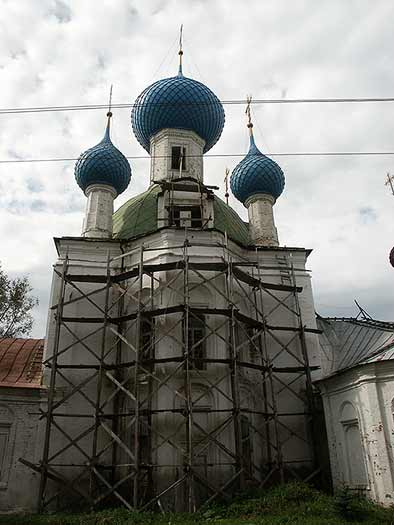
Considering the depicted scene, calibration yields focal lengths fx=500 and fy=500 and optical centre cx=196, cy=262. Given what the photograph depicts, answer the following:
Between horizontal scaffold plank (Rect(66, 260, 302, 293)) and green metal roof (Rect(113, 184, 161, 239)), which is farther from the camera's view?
green metal roof (Rect(113, 184, 161, 239))

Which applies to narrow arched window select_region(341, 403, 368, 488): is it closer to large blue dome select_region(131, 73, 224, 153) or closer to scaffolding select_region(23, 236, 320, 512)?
scaffolding select_region(23, 236, 320, 512)

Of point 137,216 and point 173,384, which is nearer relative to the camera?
point 173,384

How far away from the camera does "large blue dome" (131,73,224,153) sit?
669 inches

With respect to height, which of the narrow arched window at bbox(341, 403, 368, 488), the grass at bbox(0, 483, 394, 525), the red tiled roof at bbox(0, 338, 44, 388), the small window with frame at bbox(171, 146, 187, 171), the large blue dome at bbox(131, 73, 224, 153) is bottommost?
the grass at bbox(0, 483, 394, 525)

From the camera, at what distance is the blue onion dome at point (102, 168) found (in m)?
15.6

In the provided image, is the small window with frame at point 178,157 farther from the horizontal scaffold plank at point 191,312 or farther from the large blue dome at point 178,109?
the horizontal scaffold plank at point 191,312

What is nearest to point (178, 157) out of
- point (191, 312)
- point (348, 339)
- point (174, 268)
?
point (174, 268)

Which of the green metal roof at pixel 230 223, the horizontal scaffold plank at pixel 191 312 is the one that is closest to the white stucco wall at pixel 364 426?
the horizontal scaffold plank at pixel 191 312

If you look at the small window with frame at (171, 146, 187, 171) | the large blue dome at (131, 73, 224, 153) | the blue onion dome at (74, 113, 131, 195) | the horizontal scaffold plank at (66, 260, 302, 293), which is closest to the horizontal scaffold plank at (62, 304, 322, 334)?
the horizontal scaffold plank at (66, 260, 302, 293)

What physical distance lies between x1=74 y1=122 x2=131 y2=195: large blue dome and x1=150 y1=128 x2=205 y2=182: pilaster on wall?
1.30 meters

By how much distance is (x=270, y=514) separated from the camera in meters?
9.08

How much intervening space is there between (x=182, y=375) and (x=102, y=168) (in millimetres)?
7333

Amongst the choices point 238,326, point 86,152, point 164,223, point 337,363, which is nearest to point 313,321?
point 337,363

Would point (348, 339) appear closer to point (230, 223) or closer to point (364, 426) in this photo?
point (364, 426)
